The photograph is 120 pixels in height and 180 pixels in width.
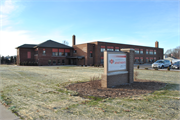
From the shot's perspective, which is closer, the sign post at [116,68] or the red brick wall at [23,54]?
the sign post at [116,68]

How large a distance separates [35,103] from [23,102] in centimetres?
59

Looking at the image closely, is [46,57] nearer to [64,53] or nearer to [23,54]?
[64,53]

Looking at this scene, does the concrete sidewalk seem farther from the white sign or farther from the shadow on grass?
the white sign

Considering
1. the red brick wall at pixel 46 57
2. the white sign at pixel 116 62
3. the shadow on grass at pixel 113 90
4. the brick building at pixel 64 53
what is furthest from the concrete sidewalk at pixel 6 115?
the red brick wall at pixel 46 57

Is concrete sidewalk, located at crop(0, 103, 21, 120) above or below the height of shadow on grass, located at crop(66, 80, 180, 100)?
above

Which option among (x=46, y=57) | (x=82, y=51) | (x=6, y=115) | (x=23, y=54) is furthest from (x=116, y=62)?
(x=23, y=54)

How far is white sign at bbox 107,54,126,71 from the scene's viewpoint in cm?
935

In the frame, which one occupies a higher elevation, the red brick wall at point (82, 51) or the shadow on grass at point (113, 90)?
the red brick wall at point (82, 51)

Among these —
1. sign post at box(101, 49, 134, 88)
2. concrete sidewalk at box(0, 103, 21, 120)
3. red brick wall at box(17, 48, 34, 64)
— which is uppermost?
red brick wall at box(17, 48, 34, 64)

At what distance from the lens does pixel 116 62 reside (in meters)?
9.78

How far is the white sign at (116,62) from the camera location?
368 inches

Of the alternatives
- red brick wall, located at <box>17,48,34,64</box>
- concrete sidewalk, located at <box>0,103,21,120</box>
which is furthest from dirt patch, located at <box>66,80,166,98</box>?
red brick wall, located at <box>17,48,34,64</box>

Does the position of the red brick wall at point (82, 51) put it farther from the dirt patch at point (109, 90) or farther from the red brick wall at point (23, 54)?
the dirt patch at point (109, 90)

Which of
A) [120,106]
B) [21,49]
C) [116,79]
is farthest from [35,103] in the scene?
[21,49]
